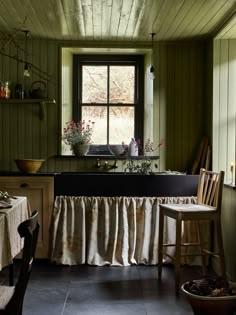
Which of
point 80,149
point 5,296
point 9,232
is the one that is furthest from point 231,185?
point 5,296

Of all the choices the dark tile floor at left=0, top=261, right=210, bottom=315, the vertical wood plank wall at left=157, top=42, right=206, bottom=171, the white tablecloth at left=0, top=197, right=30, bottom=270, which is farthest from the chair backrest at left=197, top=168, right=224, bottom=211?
the white tablecloth at left=0, top=197, right=30, bottom=270

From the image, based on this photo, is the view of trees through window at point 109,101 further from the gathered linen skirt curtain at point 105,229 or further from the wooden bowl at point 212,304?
the wooden bowl at point 212,304

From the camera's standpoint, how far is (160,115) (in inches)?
188

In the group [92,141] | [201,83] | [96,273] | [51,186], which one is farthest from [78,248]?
[201,83]

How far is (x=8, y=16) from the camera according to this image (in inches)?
155

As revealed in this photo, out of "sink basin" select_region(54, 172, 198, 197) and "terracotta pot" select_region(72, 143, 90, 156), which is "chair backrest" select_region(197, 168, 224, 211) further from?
"terracotta pot" select_region(72, 143, 90, 156)

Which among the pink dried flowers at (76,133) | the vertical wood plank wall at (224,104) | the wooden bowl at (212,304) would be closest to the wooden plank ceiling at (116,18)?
the vertical wood plank wall at (224,104)

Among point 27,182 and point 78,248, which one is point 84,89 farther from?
point 78,248

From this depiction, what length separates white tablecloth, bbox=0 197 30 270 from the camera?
2.57 m

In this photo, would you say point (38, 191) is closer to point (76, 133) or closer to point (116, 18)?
point (76, 133)

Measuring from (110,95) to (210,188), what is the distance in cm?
179

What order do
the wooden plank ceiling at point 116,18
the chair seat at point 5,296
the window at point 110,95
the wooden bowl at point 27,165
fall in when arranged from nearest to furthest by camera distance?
1. the chair seat at point 5,296
2. the wooden plank ceiling at point 116,18
3. the wooden bowl at point 27,165
4. the window at point 110,95

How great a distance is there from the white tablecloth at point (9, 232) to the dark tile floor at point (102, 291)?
0.52m

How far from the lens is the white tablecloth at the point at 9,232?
8.44 feet
